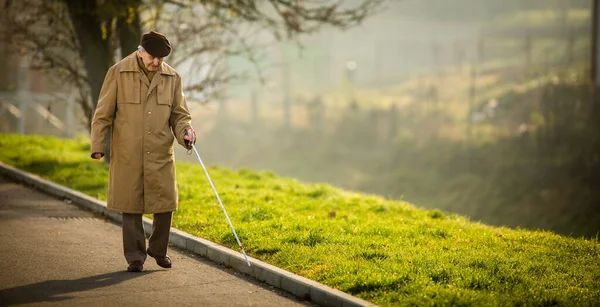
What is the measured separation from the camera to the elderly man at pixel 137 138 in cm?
757

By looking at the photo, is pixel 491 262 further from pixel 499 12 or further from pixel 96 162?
pixel 499 12

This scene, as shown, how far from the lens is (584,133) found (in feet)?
112

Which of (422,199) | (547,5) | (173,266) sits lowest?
(422,199)

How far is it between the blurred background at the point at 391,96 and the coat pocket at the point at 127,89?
802 cm

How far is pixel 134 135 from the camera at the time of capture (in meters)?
7.58

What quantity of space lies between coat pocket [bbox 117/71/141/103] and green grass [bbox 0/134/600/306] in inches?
80.6

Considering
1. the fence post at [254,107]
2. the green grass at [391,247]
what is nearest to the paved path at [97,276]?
the green grass at [391,247]

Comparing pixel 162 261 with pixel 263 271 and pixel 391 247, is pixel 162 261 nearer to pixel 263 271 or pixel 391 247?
pixel 263 271

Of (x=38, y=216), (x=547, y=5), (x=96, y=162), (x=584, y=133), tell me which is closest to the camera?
(x=38, y=216)

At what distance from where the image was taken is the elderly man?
7.57 meters

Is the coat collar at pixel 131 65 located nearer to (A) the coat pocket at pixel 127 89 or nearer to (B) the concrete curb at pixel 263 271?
(A) the coat pocket at pixel 127 89

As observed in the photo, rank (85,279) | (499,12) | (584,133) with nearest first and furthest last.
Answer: (85,279) → (584,133) → (499,12)

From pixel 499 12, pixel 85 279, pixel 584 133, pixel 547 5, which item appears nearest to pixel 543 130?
pixel 584 133

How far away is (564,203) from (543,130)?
8.41m
